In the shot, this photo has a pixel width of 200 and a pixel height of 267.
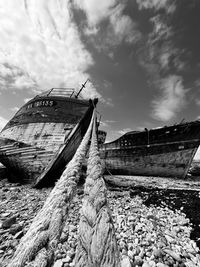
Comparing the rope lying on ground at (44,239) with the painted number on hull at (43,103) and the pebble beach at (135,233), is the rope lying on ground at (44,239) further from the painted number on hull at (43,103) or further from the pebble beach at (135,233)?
the painted number on hull at (43,103)

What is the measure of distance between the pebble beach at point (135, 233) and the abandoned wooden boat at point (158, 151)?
5.72 meters

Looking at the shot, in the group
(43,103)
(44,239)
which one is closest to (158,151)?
(44,239)

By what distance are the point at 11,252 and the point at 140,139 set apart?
29.7 feet

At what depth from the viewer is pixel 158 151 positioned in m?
9.36

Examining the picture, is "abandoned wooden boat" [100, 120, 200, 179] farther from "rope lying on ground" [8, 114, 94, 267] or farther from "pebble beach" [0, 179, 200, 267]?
"rope lying on ground" [8, 114, 94, 267]

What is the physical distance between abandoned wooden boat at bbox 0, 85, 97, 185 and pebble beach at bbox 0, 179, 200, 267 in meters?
1.76

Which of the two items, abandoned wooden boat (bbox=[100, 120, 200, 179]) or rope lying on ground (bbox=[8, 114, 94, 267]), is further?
abandoned wooden boat (bbox=[100, 120, 200, 179])

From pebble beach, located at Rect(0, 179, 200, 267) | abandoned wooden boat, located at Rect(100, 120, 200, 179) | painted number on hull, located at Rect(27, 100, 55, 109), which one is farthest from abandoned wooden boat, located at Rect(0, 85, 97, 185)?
abandoned wooden boat, located at Rect(100, 120, 200, 179)

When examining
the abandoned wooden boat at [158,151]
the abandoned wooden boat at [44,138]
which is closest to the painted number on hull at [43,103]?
the abandoned wooden boat at [44,138]

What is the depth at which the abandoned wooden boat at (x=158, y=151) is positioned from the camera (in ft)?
30.1

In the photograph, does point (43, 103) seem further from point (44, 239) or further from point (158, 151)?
point (44, 239)

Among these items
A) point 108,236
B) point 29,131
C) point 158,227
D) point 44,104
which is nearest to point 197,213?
point 158,227

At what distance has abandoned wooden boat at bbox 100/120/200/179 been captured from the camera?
9164 mm

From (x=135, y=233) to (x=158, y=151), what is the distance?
7.75 metres
